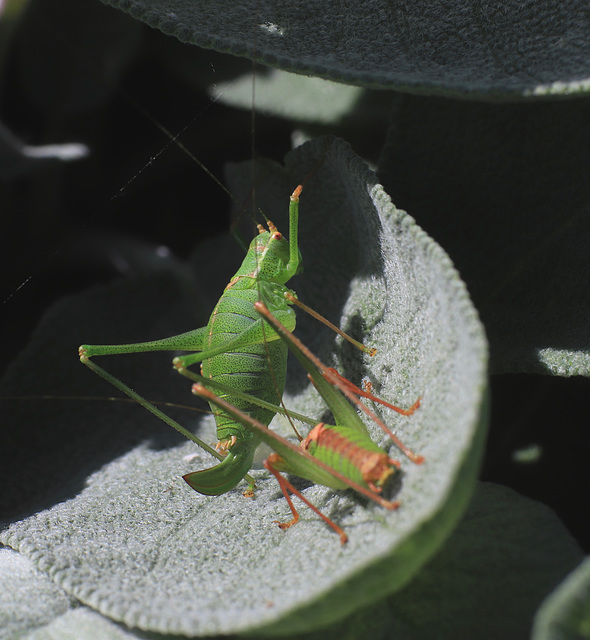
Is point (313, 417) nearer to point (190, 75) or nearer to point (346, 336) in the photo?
point (346, 336)

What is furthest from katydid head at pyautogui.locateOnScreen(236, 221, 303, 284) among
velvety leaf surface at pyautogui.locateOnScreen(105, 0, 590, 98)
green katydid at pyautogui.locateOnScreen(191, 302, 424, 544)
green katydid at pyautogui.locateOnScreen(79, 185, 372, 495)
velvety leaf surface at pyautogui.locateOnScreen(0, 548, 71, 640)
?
velvety leaf surface at pyautogui.locateOnScreen(0, 548, 71, 640)

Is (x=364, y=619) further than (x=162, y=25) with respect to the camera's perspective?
No

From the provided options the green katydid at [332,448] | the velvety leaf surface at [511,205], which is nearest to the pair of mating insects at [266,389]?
the green katydid at [332,448]

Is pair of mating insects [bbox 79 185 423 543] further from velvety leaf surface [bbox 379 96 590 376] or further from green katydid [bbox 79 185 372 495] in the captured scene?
velvety leaf surface [bbox 379 96 590 376]

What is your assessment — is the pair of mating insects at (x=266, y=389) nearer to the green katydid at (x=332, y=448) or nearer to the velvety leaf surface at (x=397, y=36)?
the green katydid at (x=332, y=448)

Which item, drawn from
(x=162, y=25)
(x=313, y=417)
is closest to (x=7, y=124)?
(x=162, y=25)

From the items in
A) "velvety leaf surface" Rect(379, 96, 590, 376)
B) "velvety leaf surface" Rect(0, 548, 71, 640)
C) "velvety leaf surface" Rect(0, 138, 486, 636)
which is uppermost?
"velvety leaf surface" Rect(379, 96, 590, 376)
